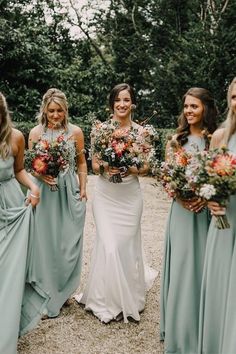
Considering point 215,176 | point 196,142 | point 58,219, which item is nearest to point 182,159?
point 215,176

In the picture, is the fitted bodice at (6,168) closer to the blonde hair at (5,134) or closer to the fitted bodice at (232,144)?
the blonde hair at (5,134)

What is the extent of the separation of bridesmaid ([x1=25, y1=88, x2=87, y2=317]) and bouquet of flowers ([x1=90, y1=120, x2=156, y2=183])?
440 millimetres

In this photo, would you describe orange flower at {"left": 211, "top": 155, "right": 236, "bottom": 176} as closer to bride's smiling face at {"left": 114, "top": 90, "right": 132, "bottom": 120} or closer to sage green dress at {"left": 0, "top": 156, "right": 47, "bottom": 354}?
sage green dress at {"left": 0, "top": 156, "right": 47, "bottom": 354}

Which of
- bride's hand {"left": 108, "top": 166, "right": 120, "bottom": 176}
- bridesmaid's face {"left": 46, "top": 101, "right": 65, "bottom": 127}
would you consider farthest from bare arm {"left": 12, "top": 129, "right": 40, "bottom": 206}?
bride's hand {"left": 108, "top": 166, "right": 120, "bottom": 176}

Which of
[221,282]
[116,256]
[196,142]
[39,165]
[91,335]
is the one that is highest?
[196,142]

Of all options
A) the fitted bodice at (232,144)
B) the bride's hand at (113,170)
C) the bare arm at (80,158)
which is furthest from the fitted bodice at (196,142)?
the bare arm at (80,158)

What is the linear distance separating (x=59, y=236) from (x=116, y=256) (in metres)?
0.80

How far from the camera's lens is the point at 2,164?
454cm

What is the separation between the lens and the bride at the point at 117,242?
17.7 ft

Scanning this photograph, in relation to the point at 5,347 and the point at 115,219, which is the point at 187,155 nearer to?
the point at 115,219

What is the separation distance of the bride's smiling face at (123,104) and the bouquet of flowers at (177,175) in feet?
5.18

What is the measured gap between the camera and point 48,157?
5199mm

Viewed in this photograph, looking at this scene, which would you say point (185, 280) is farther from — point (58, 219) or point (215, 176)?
point (58, 219)

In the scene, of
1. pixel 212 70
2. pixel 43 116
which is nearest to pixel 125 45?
pixel 212 70
